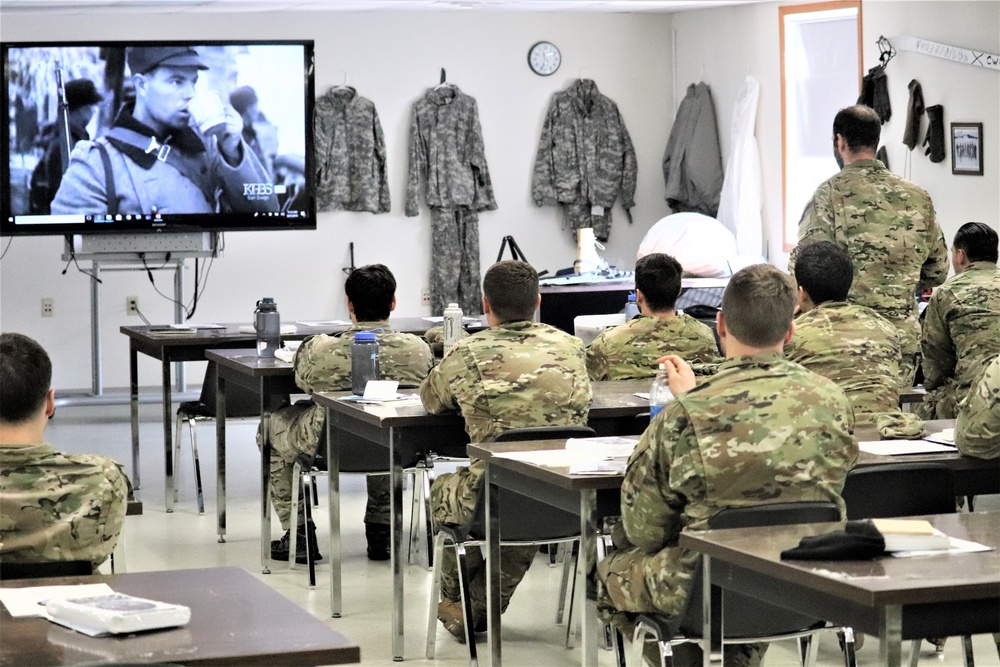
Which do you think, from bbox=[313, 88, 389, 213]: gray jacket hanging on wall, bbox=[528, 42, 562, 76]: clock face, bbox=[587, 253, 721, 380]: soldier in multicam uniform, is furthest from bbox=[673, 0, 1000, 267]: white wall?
bbox=[587, 253, 721, 380]: soldier in multicam uniform

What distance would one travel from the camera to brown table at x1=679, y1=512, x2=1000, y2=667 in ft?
7.87

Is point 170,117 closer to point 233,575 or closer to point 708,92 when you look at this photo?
point 708,92

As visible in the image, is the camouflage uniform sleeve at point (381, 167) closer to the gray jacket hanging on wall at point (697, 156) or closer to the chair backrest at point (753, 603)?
the gray jacket hanging on wall at point (697, 156)

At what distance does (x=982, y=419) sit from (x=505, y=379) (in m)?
1.39

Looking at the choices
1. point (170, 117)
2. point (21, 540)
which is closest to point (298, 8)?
point (170, 117)

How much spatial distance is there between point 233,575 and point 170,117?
6.94 meters

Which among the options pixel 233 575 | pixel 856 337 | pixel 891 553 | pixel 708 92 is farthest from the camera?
pixel 708 92

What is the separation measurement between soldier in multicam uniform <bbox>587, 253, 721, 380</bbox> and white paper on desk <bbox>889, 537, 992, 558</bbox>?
251cm

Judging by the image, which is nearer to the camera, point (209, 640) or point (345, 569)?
point (209, 640)

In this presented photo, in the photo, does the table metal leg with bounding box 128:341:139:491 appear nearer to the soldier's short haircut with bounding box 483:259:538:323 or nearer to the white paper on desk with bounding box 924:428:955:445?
the soldier's short haircut with bounding box 483:259:538:323

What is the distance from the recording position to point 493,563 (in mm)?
4113

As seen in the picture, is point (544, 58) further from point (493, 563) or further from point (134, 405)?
point (493, 563)

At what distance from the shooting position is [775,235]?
417 inches

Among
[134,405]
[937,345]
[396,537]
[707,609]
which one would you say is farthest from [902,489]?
[134,405]
